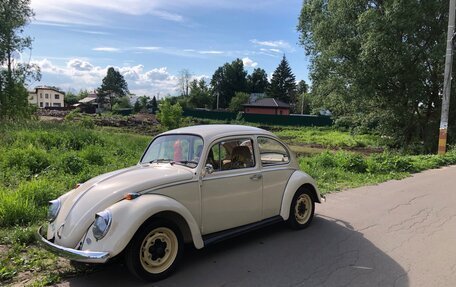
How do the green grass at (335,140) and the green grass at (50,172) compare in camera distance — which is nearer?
the green grass at (50,172)

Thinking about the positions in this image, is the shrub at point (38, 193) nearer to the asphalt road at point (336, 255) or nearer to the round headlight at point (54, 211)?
the round headlight at point (54, 211)

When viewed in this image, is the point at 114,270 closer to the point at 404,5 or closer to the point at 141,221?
the point at 141,221

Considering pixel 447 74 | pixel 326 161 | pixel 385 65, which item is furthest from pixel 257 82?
pixel 326 161

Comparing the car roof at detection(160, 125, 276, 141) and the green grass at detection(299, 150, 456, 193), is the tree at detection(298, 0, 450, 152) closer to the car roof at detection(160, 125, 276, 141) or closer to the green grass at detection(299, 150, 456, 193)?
the green grass at detection(299, 150, 456, 193)

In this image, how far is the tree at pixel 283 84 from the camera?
102m

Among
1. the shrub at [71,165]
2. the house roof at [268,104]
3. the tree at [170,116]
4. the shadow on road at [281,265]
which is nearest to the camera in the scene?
the shadow on road at [281,265]

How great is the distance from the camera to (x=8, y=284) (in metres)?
4.33

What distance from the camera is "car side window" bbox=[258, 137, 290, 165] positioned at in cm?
609

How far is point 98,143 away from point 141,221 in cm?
1191

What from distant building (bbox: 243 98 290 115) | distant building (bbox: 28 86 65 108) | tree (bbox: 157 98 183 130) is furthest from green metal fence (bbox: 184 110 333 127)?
distant building (bbox: 28 86 65 108)

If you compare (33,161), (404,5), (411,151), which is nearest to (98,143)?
(33,161)

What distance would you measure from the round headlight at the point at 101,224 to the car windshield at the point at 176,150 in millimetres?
1329

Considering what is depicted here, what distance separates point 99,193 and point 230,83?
104 m

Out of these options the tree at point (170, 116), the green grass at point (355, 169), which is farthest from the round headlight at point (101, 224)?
the tree at point (170, 116)
